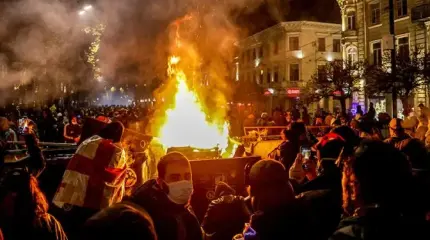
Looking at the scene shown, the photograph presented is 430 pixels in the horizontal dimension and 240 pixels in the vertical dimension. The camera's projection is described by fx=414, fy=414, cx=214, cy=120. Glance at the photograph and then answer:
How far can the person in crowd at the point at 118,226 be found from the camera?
1741mm

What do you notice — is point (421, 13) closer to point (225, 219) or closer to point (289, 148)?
point (289, 148)

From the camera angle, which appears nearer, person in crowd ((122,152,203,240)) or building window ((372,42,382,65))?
person in crowd ((122,152,203,240))

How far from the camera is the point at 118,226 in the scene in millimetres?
1767

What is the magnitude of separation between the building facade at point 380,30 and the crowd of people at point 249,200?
79.1ft

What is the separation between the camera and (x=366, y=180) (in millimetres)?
1876

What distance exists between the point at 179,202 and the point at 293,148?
11.7 ft

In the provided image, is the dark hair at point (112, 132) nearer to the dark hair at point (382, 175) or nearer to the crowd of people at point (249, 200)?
the crowd of people at point (249, 200)

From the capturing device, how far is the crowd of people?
5.91 feet

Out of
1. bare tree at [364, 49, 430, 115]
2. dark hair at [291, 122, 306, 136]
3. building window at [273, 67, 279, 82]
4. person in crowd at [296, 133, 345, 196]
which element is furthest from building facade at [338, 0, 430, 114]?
person in crowd at [296, 133, 345, 196]

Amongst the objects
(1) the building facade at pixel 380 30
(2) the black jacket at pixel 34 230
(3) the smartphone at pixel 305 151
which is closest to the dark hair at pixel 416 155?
(3) the smartphone at pixel 305 151

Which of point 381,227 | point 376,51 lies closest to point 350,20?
point 376,51

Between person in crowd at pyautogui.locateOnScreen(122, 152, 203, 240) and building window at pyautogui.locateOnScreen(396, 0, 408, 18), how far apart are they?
1196 inches

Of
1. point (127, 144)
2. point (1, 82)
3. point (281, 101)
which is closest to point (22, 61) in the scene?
point (1, 82)

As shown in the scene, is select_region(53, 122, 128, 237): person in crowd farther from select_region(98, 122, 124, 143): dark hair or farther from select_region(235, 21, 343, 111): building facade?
select_region(235, 21, 343, 111): building facade
